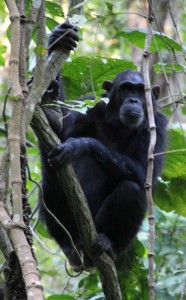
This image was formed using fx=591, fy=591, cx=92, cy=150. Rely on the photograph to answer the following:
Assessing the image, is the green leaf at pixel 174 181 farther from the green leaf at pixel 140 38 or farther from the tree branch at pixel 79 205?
the tree branch at pixel 79 205

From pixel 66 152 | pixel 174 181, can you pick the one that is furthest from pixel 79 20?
pixel 174 181

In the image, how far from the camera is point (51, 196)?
5.79 m

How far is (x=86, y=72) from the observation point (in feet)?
20.5

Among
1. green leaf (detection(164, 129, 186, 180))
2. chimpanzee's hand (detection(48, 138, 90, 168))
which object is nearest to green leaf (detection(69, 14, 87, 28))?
chimpanzee's hand (detection(48, 138, 90, 168))

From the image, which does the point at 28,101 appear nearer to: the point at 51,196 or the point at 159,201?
the point at 51,196

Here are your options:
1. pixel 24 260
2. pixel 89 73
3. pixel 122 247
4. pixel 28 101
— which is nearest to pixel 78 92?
pixel 89 73

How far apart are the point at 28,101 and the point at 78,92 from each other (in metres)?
→ 2.70

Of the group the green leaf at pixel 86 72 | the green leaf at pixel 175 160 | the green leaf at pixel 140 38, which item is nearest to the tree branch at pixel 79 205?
the green leaf at pixel 175 160

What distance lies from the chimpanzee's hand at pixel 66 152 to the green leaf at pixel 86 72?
1.27 metres

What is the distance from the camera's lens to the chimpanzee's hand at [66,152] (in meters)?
4.32

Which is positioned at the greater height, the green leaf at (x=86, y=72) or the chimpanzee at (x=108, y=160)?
the green leaf at (x=86, y=72)

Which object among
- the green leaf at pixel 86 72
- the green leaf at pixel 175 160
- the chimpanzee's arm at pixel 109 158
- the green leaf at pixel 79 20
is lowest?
the chimpanzee's arm at pixel 109 158

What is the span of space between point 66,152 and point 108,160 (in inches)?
36.4

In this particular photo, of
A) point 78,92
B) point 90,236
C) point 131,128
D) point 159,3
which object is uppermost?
point 159,3
